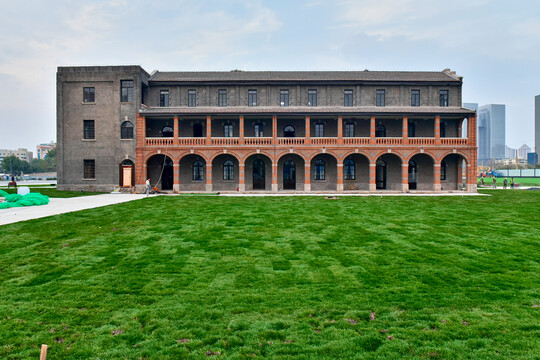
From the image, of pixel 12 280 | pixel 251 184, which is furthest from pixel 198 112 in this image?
pixel 12 280

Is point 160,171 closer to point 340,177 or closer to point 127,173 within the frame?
point 127,173

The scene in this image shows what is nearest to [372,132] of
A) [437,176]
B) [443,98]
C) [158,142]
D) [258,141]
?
[437,176]

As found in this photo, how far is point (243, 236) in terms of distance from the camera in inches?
466

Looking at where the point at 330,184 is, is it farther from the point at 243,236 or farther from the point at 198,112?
the point at 243,236

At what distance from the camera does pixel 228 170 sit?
115ft

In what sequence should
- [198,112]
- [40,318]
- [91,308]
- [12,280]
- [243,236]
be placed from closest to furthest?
[40,318]
[91,308]
[12,280]
[243,236]
[198,112]

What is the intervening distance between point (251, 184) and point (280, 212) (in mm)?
17474

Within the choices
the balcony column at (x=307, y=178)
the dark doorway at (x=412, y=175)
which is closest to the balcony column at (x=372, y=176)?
the dark doorway at (x=412, y=175)

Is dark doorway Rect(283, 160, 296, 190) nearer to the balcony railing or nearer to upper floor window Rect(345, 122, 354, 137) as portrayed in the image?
the balcony railing

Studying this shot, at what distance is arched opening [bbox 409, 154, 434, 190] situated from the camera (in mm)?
35188

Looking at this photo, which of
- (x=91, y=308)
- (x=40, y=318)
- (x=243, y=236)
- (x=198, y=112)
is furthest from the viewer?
(x=198, y=112)

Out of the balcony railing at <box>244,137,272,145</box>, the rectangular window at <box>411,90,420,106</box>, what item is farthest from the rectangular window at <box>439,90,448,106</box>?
the balcony railing at <box>244,137,272,145</box>

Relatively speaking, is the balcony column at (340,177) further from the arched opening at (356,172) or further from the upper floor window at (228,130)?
the upper floor window at (228,130)

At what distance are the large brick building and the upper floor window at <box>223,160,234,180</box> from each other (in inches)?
4.4
